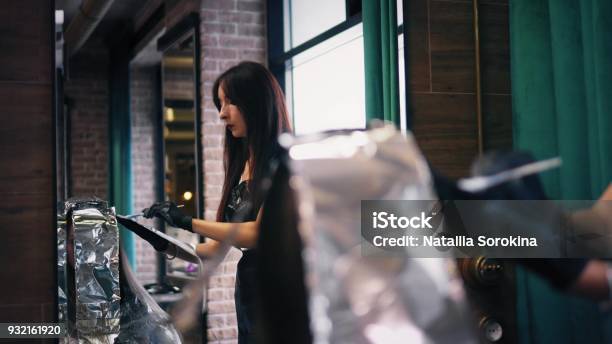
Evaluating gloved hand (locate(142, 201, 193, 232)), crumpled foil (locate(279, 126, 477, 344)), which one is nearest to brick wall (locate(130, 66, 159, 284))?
gloved hand (locate(142, 201, 193, 232))

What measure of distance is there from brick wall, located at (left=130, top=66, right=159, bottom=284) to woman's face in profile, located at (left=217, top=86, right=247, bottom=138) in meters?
4.27

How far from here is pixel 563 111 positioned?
1.74 metres

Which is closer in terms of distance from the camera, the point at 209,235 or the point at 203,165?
the point at 209,235

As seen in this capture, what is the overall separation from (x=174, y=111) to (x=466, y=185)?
5205 mm

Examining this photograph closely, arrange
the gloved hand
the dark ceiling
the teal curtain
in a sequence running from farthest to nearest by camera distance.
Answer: the teal curtain < the dark ceiling < the gloved hand

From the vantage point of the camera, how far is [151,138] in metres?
6.72

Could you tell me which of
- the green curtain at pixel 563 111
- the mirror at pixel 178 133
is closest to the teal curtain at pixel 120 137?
the mirror at pixel 178 133

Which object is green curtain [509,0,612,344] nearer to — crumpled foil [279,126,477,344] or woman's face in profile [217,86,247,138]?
woman's face in profile [217,86,247,138]

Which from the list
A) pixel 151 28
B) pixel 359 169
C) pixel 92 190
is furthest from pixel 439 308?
pixel 92 190

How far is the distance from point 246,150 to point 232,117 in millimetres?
133

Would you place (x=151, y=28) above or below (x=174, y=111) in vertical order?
above

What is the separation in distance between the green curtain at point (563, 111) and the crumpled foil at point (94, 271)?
1.12m

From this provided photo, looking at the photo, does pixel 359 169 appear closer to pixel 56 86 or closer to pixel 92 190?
pixel 56 86

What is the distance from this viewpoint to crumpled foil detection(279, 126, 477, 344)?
0.69 meters
